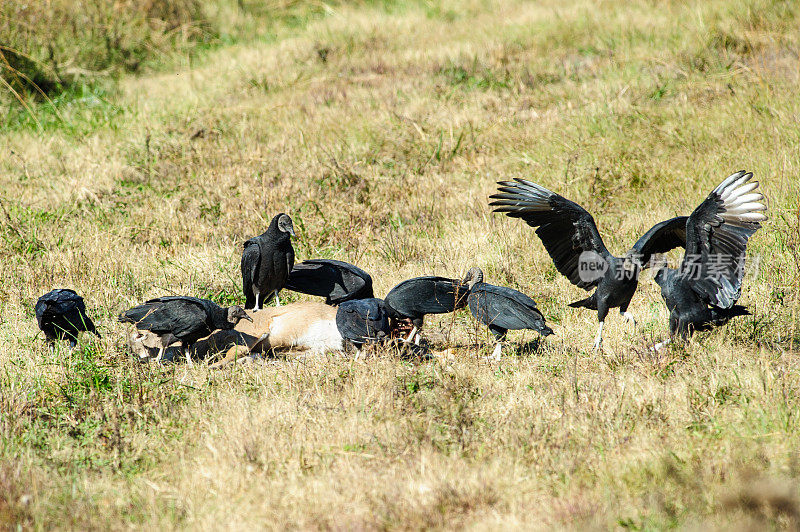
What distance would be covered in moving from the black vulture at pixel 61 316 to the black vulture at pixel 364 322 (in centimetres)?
167

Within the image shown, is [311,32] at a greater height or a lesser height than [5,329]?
greater

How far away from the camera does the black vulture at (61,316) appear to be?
4707mm

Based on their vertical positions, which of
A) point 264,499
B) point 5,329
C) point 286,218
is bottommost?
point 5,329

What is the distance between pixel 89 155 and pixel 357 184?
330 cm

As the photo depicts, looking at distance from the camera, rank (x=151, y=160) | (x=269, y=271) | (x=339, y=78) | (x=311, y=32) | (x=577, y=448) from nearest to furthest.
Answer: (x=577, y=448) < (x=269, y=271) < (x=151, y=160) < (x=339, y=78) < (x=311, y=32)

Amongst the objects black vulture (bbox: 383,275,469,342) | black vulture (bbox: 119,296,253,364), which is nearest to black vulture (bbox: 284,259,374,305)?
black vulture (bbox: 383,275,469,342)

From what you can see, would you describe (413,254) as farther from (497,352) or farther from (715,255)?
(715,255)

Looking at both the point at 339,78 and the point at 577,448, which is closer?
the point at 577,448

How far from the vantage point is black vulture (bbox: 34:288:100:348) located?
471 centimetres

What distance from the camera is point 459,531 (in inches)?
122

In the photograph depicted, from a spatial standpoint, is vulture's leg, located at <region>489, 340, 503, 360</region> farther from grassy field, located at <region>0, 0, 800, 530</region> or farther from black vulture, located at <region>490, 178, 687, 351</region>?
black vulture, located at <region>490, 178, 687, 351</region>

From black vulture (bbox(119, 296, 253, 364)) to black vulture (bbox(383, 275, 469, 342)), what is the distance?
986 millimetres

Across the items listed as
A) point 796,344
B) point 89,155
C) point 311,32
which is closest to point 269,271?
point 796,344

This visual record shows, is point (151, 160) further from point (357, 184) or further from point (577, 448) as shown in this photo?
point (577, 448)
